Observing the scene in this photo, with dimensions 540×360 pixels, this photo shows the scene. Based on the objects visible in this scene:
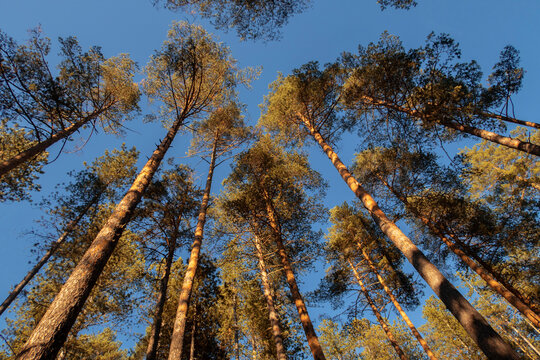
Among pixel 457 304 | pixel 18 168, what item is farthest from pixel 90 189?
pixel 457 304

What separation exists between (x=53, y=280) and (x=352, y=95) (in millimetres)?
15618

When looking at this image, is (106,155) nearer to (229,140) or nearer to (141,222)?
(141,222)

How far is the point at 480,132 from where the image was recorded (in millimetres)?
8305

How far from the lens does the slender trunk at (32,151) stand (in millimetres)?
6475

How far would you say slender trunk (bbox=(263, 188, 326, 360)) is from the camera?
6.26 metres

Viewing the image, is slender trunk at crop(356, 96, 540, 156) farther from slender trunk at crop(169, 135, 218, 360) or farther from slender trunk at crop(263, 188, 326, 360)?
slender trunk at crop(169, 135, 218, 360)

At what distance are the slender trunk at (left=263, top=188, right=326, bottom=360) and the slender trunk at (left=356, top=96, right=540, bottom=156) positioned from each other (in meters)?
6.83

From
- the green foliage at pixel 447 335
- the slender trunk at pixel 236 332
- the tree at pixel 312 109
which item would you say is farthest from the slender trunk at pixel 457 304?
the green foliage at pixel 447 335

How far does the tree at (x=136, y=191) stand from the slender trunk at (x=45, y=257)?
6632 millimetres

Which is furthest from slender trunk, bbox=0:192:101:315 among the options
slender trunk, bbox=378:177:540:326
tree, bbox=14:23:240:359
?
slender trunk, bbox=378:177:540:326

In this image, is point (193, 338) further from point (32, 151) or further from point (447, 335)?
point (447, 335)

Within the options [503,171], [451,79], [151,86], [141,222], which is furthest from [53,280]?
[503,171]

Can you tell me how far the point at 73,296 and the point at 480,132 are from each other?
11895 millimetres

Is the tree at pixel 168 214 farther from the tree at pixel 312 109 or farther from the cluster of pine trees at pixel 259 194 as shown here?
the tree at pixel 312 109
